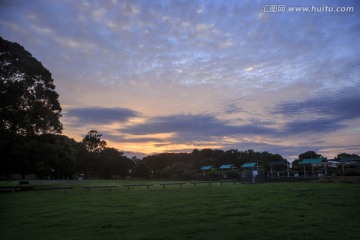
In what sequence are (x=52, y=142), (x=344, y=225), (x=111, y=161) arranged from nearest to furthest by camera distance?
(x=344, y=225), (x=52, y=142), (x=111, y=161)


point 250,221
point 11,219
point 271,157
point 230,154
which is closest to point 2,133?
point 11,219

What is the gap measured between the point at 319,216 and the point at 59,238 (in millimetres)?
8266

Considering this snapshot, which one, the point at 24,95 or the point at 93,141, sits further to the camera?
the point at 93,141

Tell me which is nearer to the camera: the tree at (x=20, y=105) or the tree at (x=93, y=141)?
the tree at (x=20, y=105)

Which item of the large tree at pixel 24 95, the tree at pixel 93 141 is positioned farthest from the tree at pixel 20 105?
the tree at pixel 93 141

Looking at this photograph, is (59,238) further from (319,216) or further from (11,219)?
(319,216)

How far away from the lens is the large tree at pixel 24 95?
2447cm

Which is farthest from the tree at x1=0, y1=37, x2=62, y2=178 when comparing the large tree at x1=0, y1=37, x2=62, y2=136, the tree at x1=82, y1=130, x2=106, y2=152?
the tree at x1=82, y1=130, x2=106, y2=152

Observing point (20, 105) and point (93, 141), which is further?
point (93, 141)

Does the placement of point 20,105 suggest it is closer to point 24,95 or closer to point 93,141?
point 24,95

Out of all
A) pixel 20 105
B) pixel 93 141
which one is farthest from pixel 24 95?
pixel 93 141

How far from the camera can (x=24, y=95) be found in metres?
25.8

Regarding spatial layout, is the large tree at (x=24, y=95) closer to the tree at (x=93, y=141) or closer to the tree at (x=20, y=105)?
the tree at (x=20, y=105)

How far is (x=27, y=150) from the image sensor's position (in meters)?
25.3
